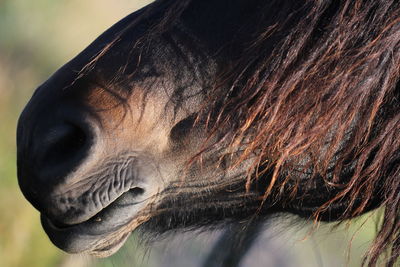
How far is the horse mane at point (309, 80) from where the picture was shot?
1.10m

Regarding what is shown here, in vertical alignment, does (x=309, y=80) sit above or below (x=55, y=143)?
below

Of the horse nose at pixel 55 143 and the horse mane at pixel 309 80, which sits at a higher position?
the horse nose at pixel 55 143

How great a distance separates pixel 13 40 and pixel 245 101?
1.93 metres

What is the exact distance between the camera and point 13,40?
283 centimetres

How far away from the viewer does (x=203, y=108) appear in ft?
3.69

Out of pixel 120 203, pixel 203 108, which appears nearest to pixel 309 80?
pixel 203 108

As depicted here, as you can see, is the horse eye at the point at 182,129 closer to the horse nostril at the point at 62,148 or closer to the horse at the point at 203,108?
the horse at the point at 203,108

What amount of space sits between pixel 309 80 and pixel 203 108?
0.17 meters

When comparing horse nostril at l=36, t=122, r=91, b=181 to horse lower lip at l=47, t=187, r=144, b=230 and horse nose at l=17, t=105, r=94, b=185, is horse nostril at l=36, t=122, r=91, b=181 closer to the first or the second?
horse nose at l=17, t=105, r=94, b=185

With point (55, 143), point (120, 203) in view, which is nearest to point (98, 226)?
point (120, 203)

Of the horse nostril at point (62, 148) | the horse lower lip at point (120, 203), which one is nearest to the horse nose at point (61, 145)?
the horse nostril at point (62, 148)

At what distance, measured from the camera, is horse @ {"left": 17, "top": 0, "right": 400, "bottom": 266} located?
1086 millimetres

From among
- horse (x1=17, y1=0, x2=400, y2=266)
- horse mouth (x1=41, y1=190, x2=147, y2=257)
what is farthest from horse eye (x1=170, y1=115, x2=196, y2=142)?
horse mouth (x1=41, y1=190, x2=147, y2=257)

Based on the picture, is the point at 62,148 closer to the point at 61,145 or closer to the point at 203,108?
the point at 61,145
